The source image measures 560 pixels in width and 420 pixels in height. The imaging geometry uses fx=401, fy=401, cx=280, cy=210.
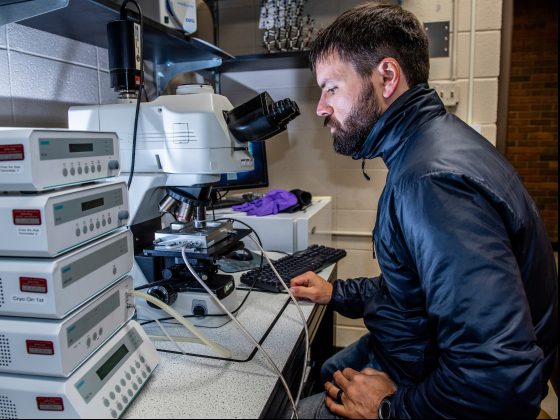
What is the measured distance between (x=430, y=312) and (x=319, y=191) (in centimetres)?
155

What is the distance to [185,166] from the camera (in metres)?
1.01

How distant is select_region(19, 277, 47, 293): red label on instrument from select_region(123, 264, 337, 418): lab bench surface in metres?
0.25

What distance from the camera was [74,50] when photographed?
1.37m

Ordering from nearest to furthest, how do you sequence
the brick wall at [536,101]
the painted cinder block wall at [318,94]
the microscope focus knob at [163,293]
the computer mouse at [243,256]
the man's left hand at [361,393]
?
the man's left hand at [361,393] → the microscope focus knob at [163,293] → the computer mouse at [243,256] → the painted cinder block wall at [318,94] → the brick wall at [536,101]

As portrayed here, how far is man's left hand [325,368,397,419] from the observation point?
839 millimetres

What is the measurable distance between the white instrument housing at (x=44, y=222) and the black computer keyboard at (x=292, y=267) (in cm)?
64

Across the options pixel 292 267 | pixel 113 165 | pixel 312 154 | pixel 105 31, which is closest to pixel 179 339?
pixel 113 165

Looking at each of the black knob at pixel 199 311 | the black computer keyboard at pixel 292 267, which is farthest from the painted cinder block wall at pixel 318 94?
the black knob at pixel 199 311

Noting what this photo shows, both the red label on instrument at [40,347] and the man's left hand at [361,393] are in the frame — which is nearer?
the red label on instrument at [40,347]

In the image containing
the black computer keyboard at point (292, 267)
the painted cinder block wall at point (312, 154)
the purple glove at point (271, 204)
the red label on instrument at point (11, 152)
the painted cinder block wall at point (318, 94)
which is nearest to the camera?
the red label on instrument at point (11, 152)

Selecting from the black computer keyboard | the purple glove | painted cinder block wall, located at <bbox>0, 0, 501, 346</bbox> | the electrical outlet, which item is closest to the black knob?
the black computer keyboard

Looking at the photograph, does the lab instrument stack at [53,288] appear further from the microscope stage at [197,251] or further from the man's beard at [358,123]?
the man's beard at [358,123]

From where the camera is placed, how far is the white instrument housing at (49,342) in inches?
23.2

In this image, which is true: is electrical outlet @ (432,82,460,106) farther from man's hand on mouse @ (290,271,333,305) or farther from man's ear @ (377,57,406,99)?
man's hand on mouse @ (290,271,333,305)
